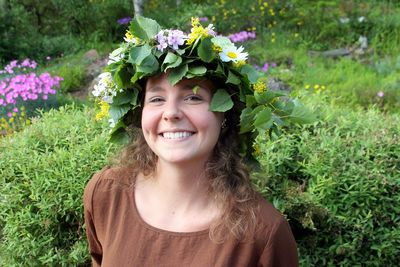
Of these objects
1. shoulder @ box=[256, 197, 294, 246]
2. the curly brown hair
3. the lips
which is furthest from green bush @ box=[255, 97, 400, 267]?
the lips

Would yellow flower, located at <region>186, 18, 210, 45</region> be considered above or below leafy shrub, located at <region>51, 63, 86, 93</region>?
above

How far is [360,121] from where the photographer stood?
3.14 m

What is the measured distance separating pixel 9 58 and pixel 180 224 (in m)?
7.64

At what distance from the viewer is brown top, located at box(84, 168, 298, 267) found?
178 centimetres

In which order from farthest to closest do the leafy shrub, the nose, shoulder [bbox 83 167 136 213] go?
the leafy shrub < shoulder [bbox 83 167 136 213] < the nose

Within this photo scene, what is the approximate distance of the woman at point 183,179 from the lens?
1.76 meters

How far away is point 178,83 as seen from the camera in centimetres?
176

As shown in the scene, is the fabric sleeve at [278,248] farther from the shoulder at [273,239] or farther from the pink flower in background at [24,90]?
→ the pink flower in background at [24,90]

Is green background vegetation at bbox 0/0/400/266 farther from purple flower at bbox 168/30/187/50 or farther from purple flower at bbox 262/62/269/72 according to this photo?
purple flower at bbox 262/62/269/72

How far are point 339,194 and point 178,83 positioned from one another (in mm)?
1334

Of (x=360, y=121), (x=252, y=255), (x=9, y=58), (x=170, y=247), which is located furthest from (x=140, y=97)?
(x=9, y=58)

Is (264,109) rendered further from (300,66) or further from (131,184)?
(300,66)

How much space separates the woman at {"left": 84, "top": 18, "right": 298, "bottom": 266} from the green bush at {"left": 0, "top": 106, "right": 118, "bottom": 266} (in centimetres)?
74

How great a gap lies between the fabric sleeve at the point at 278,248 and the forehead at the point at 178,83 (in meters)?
0.50
